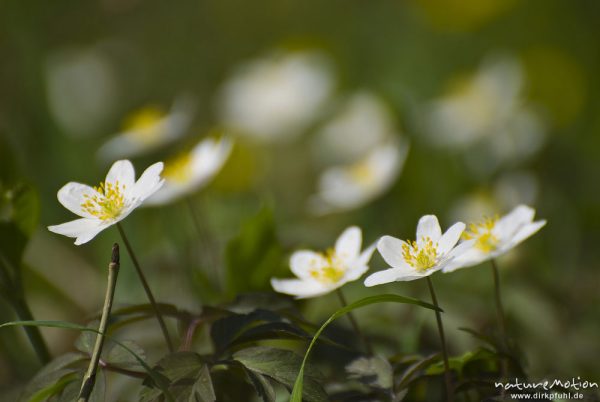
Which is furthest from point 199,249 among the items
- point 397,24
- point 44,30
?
point 397,24

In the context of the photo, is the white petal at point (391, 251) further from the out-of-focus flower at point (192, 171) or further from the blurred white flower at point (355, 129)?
the blurred white flower at point (355, 129)

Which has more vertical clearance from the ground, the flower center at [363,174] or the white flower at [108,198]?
the white flower at [108,198]

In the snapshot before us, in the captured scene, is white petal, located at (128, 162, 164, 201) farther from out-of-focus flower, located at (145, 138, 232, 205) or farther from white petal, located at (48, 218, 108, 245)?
out-of-focus flower, located at (145, 138, 232, 205)

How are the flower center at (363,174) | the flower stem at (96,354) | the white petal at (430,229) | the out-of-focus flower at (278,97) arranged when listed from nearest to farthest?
1. the flower stem at (96,354)
2. the white petal at (430,229)
3. the flower center at (363,174)
4. the out-of-focus flower at (278,97)

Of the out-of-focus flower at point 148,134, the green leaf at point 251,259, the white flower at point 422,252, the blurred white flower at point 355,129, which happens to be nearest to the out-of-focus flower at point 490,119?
the blurred white flower at point 355,129

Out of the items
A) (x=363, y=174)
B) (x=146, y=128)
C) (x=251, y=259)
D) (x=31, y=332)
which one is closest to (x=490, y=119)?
(x=363, y=174)

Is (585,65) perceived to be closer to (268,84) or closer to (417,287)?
(268,84)

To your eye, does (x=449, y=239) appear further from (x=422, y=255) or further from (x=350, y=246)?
(x=350, y=246)

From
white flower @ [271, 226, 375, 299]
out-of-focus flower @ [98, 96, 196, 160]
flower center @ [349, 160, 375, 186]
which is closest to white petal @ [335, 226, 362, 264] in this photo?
white flower @ [271, 226, 375, 299]
